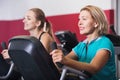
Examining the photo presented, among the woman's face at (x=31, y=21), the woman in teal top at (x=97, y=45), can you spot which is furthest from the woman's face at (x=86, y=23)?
the woman's face at (x=31, y=21)

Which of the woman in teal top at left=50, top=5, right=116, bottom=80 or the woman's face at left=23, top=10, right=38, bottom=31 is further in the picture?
the woman's face at left=23, top=10, right=38, bottom=31

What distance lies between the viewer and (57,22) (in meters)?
5.64

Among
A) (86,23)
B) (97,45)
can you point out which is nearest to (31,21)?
(86,23)

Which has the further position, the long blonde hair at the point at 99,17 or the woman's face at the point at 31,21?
the woman's face at the point at 31,21

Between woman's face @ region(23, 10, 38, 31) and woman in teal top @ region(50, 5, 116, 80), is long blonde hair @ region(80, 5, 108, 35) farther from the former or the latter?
woman's face @ region(23, 10, 38, 31)

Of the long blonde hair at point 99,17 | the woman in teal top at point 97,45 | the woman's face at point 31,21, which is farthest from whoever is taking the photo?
the woman's face at point 31,21

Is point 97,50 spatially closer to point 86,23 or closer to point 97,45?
point 97,45

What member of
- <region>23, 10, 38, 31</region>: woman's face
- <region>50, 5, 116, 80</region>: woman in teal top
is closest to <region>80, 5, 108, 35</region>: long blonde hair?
<region>50, 5, 116, 80</region>: woman in teal top

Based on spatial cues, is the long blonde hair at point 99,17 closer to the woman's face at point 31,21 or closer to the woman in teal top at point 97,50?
the woman in teal top at point 97,50

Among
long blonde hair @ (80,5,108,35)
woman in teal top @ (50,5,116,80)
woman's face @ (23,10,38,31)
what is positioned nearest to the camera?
woman in teal top @ (50,5,116,80)

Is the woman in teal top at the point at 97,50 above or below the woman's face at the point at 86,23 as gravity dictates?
below

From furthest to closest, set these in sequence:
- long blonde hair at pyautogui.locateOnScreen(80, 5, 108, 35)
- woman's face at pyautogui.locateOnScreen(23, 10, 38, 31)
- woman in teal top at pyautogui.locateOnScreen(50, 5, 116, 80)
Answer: woman's face at pyautogui.locateOnScreen(23, 10, 38, 31), long blonde hair at pyautogui.locateOnScreen(80, 5, 108, 35), woman in teal top at pyautogui.locateOnScreen(50, 5, 116, 80)

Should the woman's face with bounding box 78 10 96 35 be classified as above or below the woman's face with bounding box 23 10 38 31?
above

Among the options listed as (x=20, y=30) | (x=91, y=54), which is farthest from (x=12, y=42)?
(x=20, y=30)
